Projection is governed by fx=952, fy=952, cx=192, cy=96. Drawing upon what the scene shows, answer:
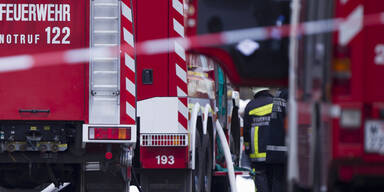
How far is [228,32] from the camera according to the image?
19.6 ft

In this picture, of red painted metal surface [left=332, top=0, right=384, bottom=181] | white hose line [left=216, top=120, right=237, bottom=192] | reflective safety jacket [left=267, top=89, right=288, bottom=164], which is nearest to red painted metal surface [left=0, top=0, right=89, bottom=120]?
reflective safety jacket [left=267, top=89, right=288, bottom=164]

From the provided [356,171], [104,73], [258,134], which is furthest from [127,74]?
[356,171]

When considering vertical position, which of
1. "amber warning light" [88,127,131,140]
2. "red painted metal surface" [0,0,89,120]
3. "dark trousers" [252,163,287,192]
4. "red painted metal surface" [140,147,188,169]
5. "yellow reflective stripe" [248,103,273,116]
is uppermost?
"red painted metal surface" [0,0,89,120]

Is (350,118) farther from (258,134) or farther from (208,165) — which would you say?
(208,165)

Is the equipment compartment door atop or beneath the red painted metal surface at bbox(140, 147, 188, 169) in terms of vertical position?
atop

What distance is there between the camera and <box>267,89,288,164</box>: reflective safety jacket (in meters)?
10.5

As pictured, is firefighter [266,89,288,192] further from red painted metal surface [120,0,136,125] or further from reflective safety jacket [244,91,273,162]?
red painted metal surface [120,0,136,125]

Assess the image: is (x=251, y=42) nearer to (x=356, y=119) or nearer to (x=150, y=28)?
(x=356, y=119)

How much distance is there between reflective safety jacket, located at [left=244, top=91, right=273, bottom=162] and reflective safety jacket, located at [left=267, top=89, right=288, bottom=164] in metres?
0.10

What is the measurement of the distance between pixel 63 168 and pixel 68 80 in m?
0.93

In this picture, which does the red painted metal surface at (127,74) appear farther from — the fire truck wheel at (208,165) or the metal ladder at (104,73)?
the fire truck wheel at (208,165)

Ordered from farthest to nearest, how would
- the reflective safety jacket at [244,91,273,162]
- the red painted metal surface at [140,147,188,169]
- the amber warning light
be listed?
1. the reflective safety jacket at [244,91,273,162]
2. the red painted metal surface at [140,147,188,169]
3. the amber warning light

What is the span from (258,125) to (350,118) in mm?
5919

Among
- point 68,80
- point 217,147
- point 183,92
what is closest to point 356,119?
point 68,80
